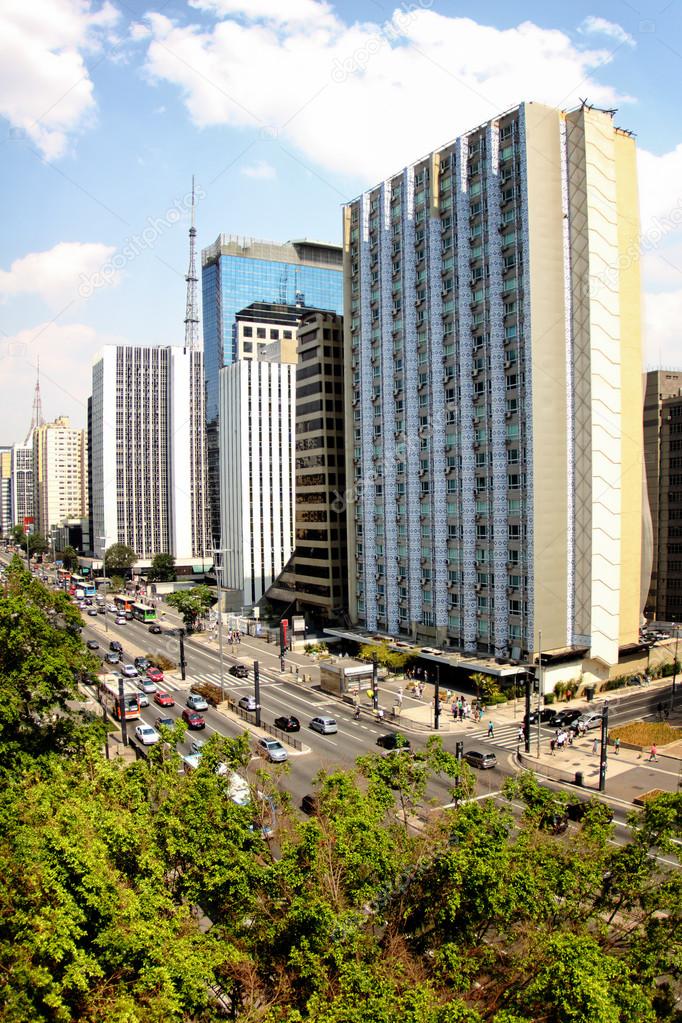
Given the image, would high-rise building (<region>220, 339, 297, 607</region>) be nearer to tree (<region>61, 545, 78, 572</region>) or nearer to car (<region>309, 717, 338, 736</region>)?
car (<region>309, 717, 338, 736</region>)

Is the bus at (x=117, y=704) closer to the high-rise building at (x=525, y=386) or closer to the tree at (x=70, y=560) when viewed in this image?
the high-rise building at (x=525, y=386)

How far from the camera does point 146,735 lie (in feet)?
163

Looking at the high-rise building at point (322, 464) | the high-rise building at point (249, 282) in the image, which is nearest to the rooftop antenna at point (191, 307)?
the high-rise building at point (249, 282)

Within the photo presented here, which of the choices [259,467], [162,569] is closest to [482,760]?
[259,467]

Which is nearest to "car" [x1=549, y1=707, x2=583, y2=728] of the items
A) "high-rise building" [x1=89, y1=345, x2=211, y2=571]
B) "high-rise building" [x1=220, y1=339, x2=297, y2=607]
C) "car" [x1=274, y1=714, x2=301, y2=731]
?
"car" [x1=274, y1=714, x2=301, y2=731]

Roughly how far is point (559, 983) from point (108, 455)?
162382 millimetres

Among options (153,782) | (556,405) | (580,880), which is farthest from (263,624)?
(580,880)

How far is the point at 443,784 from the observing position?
130ft

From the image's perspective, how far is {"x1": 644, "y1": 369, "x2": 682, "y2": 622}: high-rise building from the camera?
3752 inches

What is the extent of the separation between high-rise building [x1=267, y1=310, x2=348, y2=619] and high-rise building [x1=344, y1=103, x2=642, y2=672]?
17.3 m

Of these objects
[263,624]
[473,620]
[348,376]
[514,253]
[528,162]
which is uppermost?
[528,162]

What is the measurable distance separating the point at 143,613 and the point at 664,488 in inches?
2917

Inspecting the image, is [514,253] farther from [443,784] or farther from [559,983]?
[559,983]

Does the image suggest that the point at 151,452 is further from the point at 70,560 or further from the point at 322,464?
the point at 322,464
